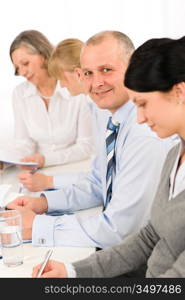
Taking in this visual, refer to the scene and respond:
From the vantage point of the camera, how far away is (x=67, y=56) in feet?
8.46

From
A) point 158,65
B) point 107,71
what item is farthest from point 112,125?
point 158,65

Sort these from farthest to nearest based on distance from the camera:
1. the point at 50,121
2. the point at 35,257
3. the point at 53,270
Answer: the point at 50,121 < the point at 35,257 < the point at 53,270

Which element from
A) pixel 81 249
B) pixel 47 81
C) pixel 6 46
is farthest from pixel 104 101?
pixel 6 46

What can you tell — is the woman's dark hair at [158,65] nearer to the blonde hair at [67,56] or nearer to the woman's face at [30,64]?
the blonde hair at [67,56]

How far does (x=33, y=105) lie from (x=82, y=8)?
916mm

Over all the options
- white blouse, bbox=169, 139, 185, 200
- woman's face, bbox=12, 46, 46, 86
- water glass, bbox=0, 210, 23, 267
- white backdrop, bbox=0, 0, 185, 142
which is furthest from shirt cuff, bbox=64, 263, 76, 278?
white backdrop, bbox=0, 0, 185, 142

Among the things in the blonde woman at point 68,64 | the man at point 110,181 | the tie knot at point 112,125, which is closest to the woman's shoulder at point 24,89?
the blonde woman at point 68,64

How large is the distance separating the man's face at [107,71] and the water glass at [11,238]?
1.94 ft

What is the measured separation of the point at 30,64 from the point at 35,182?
3.47 ft

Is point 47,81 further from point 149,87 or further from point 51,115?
point 149,87

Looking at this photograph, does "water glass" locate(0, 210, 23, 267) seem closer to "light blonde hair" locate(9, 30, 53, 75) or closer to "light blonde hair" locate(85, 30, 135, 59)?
"light blonde hair" locate(85, 30, 135, 59)

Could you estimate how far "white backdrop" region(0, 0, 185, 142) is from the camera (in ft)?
10.9

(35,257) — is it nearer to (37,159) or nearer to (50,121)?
(37,159)

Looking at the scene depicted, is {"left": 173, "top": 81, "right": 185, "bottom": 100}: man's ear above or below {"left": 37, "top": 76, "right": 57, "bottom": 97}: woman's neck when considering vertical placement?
above
